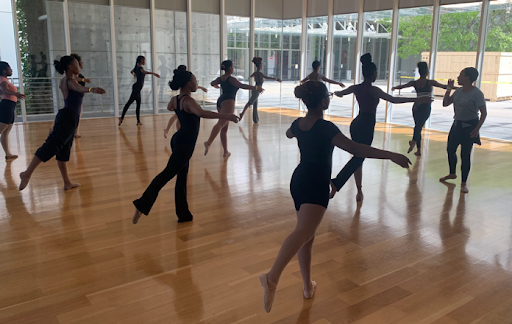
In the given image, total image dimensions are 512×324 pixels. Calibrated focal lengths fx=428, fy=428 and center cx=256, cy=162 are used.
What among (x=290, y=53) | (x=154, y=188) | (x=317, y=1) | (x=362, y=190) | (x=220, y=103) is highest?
(x=317, y=1)

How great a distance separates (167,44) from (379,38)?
6049 mm

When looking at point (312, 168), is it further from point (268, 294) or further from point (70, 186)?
point (70, 186)

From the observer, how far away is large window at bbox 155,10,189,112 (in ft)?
41.0

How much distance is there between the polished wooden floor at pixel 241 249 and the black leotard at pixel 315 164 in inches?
→ 30.8

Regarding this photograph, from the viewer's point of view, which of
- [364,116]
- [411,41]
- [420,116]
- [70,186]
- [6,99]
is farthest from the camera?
[411,41]

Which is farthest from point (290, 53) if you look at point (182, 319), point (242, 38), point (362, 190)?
point (182, 319)

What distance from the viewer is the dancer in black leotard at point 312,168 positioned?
2.48 metres

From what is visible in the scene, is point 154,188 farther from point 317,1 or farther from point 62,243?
point 317,1

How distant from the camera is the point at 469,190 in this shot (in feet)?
18.5

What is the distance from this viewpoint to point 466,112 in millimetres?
5441

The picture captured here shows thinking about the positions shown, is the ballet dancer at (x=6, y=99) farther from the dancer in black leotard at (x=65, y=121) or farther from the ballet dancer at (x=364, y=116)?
the ballet dancer at (x=364, y=116)

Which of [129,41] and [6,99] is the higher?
[129,41]

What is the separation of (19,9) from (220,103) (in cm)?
692

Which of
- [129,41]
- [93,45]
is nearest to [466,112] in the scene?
[129,41]
